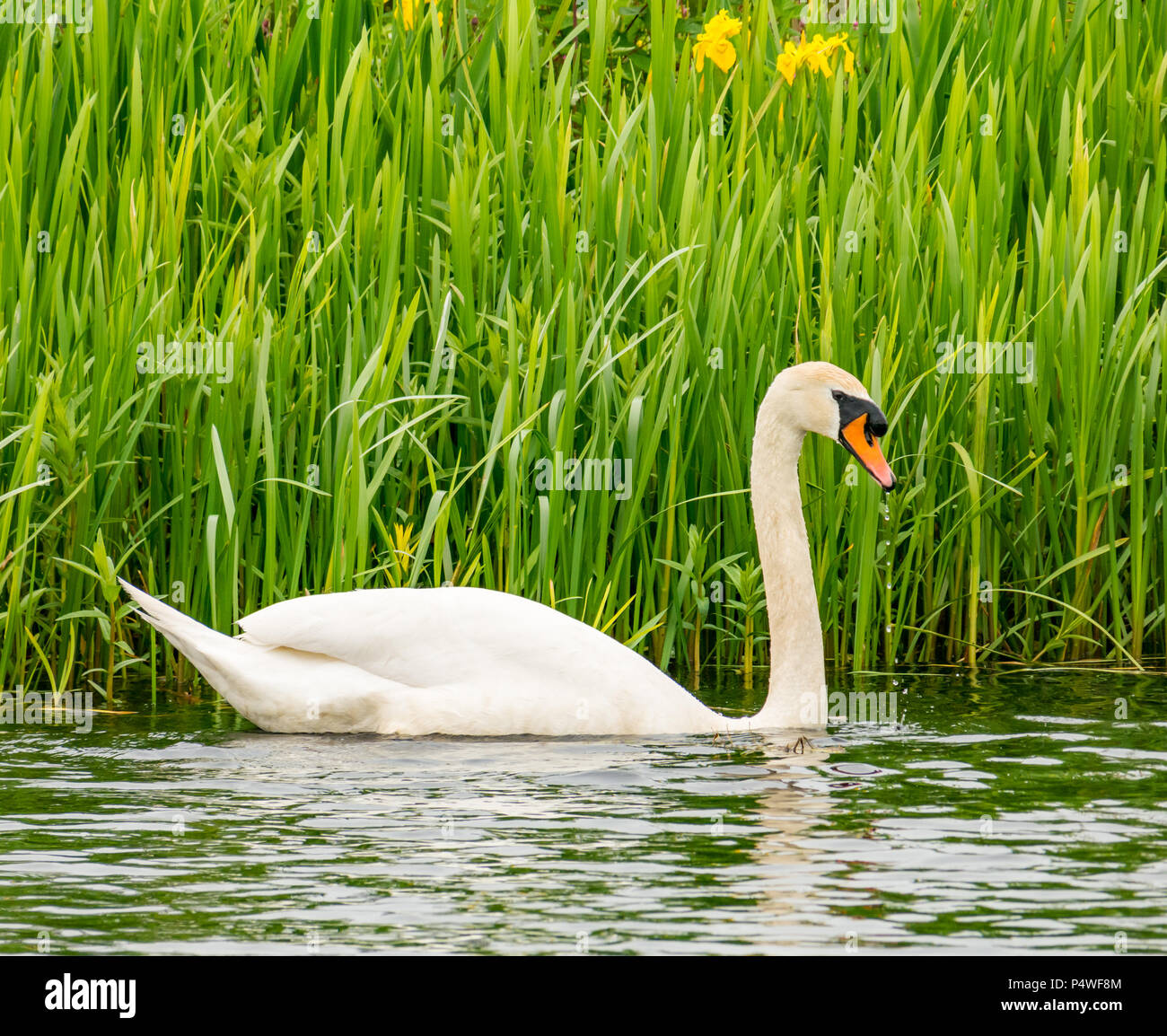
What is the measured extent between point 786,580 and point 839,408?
22.3 inches

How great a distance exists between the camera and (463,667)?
6.59 meters

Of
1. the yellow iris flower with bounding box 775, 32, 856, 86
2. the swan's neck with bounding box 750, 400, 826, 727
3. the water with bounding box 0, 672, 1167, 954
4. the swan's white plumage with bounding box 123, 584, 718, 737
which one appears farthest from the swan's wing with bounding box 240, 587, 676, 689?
the yellow iris flower with bounding box 775, 32, 856, 86

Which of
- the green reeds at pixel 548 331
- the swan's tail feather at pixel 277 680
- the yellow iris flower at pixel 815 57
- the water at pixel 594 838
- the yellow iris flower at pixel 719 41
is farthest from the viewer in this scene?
the yellow iris flower at pixel 719 41

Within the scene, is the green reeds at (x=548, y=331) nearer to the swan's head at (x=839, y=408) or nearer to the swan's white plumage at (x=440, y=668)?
the swan's white plumage at (x=440, y=668)

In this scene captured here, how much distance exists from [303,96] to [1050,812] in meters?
4.29

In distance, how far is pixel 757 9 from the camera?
877 centimetres

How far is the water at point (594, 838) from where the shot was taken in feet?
14.1

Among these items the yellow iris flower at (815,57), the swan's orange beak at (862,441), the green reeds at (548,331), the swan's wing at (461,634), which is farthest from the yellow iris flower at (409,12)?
the swan's wing at (461,634)

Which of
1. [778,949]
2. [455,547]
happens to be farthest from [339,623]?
[778,949]

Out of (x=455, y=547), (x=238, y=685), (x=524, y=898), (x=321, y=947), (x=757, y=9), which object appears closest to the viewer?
(x=321, y=947)

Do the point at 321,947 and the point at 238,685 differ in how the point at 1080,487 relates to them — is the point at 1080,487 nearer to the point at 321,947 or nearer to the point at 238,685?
the point at 238,685

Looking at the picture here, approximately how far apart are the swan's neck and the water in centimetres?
18

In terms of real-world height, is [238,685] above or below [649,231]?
below

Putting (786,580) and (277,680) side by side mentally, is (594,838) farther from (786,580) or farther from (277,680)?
(786,580)
